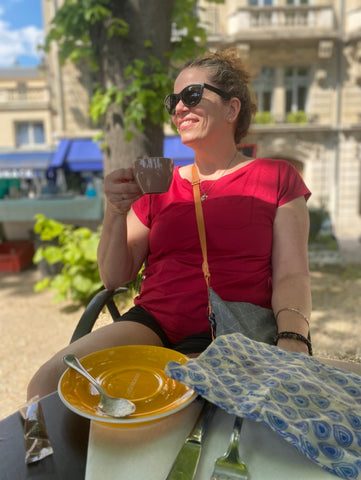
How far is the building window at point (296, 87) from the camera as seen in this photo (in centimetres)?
1452

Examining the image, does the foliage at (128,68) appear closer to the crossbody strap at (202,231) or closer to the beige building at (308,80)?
the crossbody strap at (202,231)

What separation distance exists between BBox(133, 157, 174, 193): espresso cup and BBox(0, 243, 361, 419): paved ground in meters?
1.32

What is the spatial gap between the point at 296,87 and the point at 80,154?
26.5 ft

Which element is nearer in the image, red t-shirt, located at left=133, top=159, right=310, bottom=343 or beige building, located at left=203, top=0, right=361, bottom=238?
red t-shirt, located at left=133, top=159, right=310, bottom=343

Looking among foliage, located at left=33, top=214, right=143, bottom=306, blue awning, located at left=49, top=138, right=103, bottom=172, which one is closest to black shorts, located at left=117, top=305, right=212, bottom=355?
foliage, located at left=33, top=214, right=143, bottom=306

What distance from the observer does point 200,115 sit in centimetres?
164

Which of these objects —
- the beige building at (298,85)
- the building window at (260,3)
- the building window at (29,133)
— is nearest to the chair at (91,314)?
the beige building at (298,85)

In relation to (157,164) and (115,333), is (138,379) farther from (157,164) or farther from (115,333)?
(157,164)

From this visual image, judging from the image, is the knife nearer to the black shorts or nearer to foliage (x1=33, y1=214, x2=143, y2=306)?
the black shorts

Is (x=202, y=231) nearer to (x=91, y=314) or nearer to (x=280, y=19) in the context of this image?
(x=91, y=314)

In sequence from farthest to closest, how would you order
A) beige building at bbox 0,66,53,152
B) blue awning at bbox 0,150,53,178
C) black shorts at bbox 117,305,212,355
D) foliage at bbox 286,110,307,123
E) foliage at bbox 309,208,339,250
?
beige building at bbox 0,66,53,152 → foliage at bbox 286,110,307,123 → blue awning at bbox 0,150,53,178 → foliage at bbox 309,208,339,250 → black shorts at bbox 117,305,212,355

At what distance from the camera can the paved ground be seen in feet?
10.2

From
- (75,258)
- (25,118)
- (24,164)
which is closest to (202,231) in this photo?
(75,258)

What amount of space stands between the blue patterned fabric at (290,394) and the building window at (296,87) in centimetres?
1508
